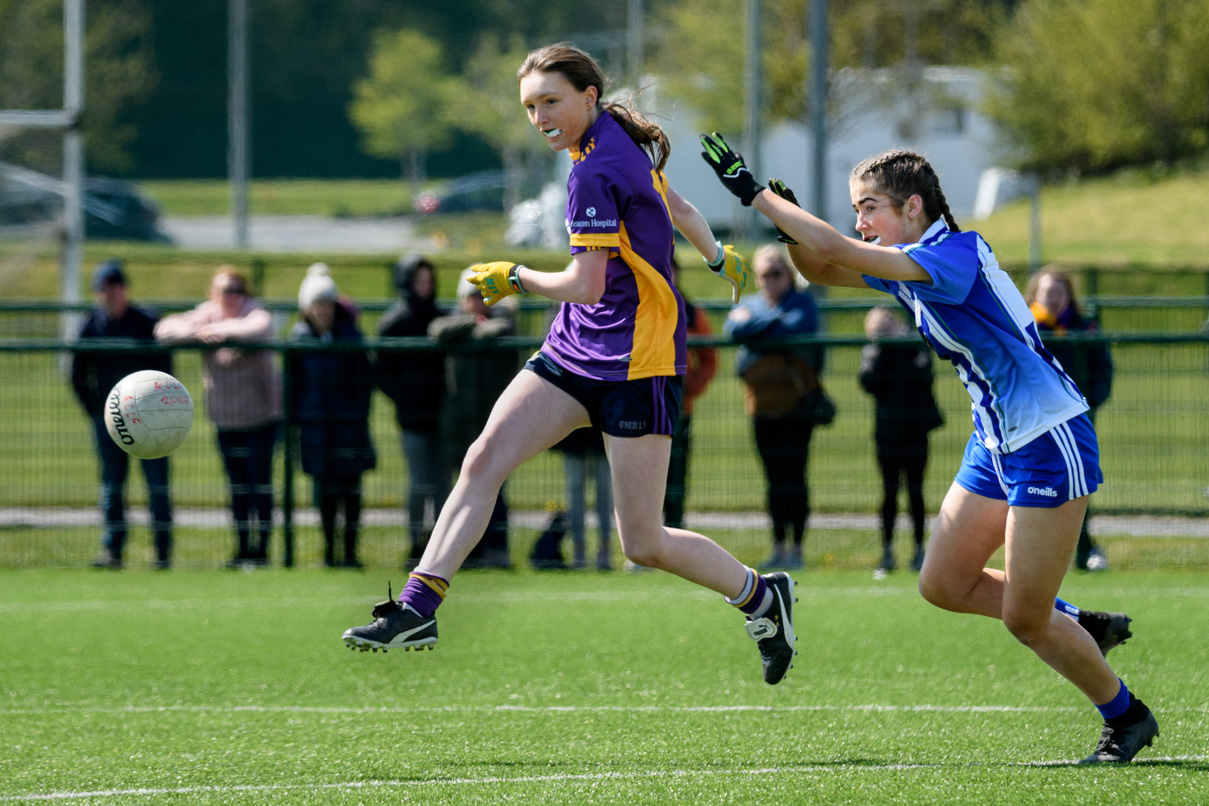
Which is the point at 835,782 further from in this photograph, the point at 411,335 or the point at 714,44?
the point at 714,44

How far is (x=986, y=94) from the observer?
41000mm

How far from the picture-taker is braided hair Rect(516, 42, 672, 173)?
5.26 m

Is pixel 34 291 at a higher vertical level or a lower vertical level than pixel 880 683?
higher

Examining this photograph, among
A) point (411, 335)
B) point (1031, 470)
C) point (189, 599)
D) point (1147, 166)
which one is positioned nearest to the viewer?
point (1031, 470)

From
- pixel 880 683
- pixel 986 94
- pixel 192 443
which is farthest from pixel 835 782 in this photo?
pixel 986 94

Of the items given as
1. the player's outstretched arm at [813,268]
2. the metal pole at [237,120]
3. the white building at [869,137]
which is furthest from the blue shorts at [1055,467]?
the metal pole at [237,120]

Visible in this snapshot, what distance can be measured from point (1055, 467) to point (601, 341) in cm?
165

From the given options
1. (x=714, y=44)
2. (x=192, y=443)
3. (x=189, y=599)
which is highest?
(x=714, y=44)

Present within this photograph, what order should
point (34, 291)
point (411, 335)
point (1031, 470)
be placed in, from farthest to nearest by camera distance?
point (34, 291)
point (411, 335)
point (1031, 470)

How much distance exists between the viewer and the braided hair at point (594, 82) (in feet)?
17.3

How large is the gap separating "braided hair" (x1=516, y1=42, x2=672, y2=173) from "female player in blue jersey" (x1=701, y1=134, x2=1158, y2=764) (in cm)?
56

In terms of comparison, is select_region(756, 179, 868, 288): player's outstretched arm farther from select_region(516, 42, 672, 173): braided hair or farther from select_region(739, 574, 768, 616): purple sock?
select_region(739, 574, 768, 616): purple sock

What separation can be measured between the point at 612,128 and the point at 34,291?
27.0 m

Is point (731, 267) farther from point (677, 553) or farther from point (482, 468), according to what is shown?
point (482, 468)
